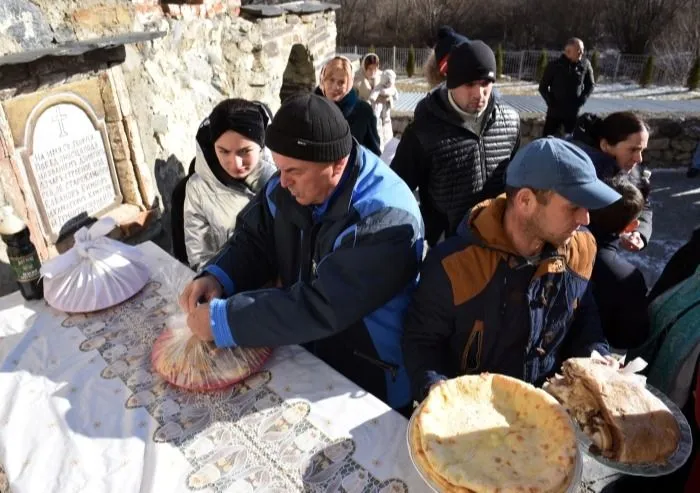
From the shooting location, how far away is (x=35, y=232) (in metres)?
2.56

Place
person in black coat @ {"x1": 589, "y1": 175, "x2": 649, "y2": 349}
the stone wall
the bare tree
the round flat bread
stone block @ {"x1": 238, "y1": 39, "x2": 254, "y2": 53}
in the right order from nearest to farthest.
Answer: the round flat bread
person in black coat @ {"x1": 589, "y1": 175, "x2": 649, "y2": 349}
stone block @ {"x1": 238, "y1": 39, "x2": 254, "y2": 53}
the stone wall
the bare tree

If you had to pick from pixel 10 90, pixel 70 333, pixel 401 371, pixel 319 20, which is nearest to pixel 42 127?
pixel 10 90

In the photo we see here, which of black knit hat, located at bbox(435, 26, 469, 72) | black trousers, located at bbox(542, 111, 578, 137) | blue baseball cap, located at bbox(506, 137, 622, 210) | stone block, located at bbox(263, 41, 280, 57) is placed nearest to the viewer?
blue baseball cap, located at bbox(506, 137, 622, 210)

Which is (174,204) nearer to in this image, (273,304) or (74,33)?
(74,33)

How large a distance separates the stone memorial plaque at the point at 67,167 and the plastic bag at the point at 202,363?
5.47ft

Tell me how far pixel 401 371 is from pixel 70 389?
0.99 metres

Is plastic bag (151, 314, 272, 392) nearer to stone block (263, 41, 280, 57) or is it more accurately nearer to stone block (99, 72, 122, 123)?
stone block (99, 72, 122, 123)

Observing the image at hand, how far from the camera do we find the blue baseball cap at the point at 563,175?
1.36 meters

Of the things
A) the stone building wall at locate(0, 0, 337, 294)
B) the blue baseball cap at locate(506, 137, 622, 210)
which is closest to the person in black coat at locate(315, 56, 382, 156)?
the stone building wall at locate(0, 0, 337, 294)

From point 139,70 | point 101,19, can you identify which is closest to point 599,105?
point 139,70

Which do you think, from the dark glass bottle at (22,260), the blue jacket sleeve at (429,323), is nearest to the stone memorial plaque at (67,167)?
the dark glass bottle at (22,260)

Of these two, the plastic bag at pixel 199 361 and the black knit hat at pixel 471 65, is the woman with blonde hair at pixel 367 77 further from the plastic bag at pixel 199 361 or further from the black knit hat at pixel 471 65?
the plastic bag at pixel 199 361

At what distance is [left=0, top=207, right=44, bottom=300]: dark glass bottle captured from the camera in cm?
183

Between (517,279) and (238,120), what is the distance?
1.26m
